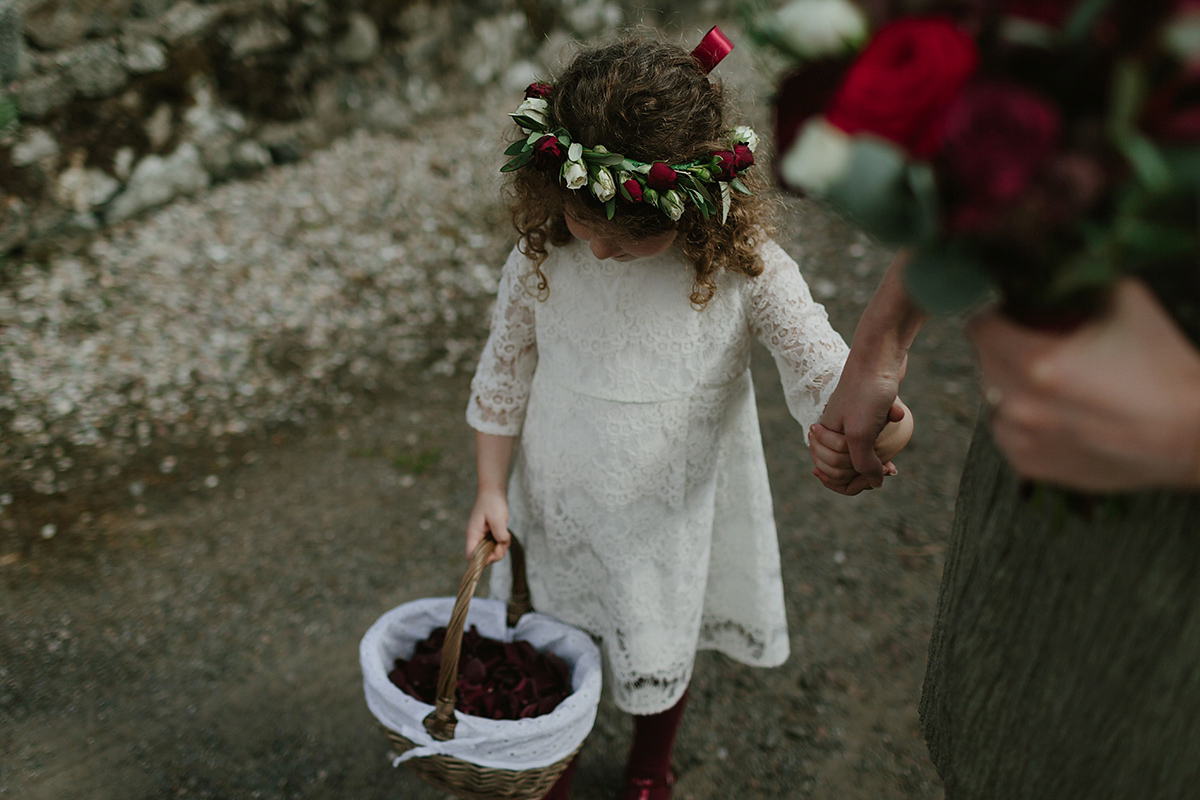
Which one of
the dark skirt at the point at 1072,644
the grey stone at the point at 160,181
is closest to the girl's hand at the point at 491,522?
the dark skirt at the point at 1072,644

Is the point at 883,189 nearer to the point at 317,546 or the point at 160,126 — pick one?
the point at 317,546

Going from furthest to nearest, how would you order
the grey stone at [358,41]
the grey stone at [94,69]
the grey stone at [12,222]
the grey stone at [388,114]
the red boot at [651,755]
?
the grey stone at [388,114] → the grey stone at [358,41] → the grey stone at [94,69] → the grey stone at [12,222] → the red boot at [651,755]

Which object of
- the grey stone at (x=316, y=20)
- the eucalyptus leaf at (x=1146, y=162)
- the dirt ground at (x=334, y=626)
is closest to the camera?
the eucalyptus leaf at (x=1146, y=162)

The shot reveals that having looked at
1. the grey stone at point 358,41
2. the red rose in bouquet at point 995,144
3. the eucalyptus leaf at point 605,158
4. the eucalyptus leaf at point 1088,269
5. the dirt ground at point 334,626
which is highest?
the red rose in bouquet at point 995,144

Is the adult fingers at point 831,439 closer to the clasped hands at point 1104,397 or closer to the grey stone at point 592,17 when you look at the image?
the clasped hands at point 1104,397

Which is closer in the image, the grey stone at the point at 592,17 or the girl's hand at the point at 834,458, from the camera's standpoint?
the girl's hand at the point at 834,458

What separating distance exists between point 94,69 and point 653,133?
370 cm

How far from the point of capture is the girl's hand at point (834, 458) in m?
1.49

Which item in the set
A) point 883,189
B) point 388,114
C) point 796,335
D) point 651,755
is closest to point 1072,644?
point 883,189

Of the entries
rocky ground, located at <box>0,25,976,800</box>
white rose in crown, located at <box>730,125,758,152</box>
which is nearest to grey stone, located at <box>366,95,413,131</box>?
rocky ground, located at <box>0,25,976,800</box>

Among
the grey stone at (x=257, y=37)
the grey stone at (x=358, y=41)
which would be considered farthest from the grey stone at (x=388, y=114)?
the grey stone at (x=257, y=37)

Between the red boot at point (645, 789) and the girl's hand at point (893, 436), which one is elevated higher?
the girl's hand at point (893, 436)

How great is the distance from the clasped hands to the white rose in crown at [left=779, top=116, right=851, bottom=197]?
0.23 metres

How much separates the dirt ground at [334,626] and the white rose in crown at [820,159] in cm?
113
